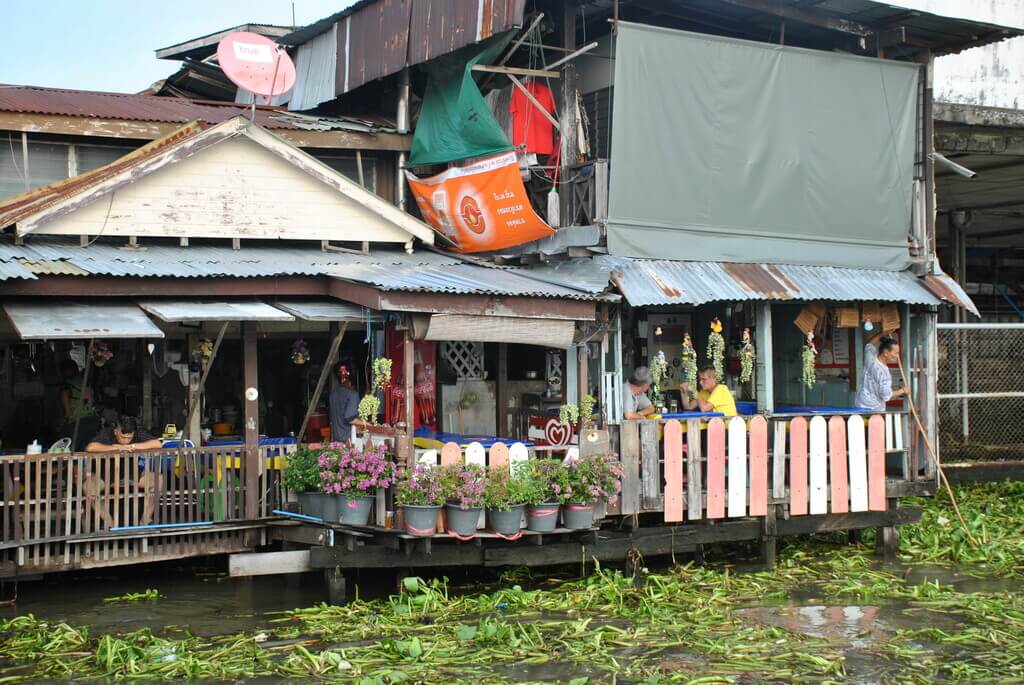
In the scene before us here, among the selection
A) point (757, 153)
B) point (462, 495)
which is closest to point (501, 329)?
point (462, 495)

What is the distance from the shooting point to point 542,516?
12664mm

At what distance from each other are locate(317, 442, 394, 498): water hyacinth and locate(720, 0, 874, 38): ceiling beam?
7.93 meters

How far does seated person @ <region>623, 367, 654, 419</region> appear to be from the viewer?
14.5m

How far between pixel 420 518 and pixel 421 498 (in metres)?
0.22

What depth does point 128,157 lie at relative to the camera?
15.1 metres

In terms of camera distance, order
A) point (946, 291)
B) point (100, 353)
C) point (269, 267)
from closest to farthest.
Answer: point (269, 267) → point (100, 353) → point (946, 291)

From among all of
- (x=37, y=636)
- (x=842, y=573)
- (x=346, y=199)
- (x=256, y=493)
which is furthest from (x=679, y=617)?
(x=346, y=199)

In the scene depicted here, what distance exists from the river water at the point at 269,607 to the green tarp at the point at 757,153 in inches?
193

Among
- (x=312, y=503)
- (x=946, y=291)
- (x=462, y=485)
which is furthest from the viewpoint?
(x=946, y=291)

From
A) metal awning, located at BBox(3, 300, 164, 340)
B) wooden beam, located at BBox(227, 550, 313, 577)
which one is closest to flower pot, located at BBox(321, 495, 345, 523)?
wooden beam, located at BBox(227, 550, 313, 577)

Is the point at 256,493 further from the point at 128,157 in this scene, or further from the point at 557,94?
the point at 557,94

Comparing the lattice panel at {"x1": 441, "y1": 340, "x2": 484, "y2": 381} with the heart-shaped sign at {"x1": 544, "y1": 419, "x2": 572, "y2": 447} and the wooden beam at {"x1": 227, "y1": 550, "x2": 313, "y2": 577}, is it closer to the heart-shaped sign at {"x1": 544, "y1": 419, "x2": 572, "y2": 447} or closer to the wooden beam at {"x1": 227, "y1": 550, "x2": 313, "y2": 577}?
the heart-shaped sign at {"x1": 544, "y1": 419, "x2": 572, "y2": 447}

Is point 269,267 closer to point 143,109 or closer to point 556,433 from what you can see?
point 143,109

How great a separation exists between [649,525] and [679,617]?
8.18 feet
